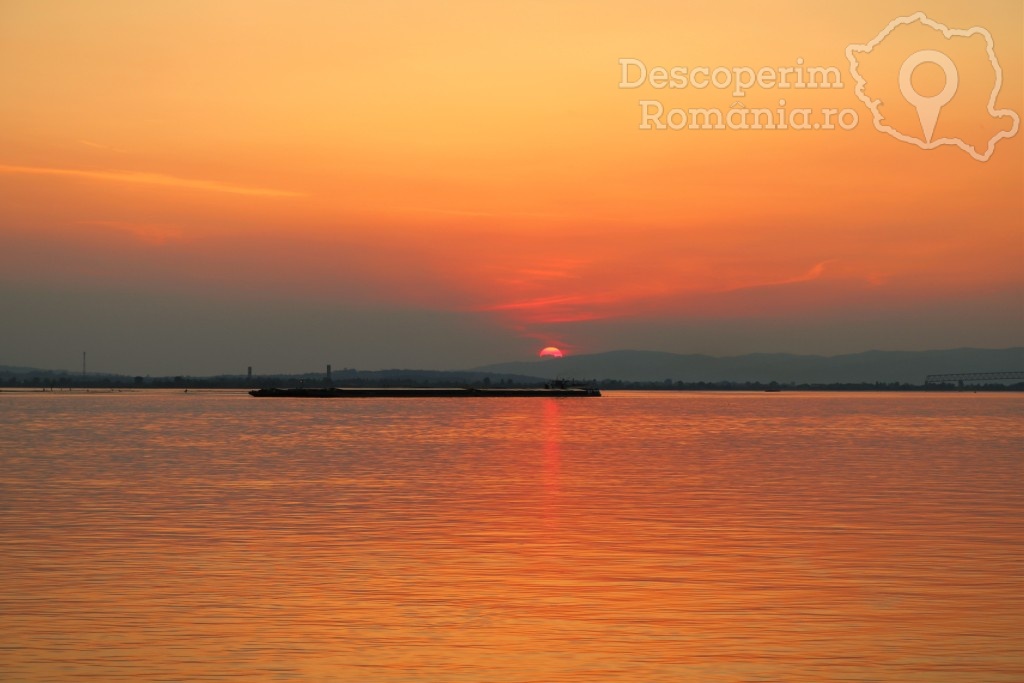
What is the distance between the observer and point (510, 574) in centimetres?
2778

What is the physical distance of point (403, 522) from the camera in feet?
124

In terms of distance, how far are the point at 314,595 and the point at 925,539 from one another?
17.5 metres

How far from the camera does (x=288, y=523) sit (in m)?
37.7

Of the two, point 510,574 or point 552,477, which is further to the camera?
point 552,477

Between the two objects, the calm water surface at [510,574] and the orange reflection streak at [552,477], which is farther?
the orange reflection streak at [552,477]

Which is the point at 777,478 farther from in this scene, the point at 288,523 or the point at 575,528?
the point at 288,523

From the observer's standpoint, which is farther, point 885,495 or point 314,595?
point 885,495

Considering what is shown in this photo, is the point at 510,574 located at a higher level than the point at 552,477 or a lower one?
lower

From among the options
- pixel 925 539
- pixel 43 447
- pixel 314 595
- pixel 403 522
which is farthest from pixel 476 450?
pixel 314 595

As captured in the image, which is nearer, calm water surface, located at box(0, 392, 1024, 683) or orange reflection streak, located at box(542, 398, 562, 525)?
calm water surface, located at box(0, 392, 1024, 683)

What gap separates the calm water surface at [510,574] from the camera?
1947 cm

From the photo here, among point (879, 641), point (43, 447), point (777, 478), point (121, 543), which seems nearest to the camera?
point (879, 641)

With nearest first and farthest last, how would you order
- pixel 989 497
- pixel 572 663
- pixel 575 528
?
pixel 572 663 < pixel 575 528 < pixel 989 497

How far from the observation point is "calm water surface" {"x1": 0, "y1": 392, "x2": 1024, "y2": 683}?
19.5 m
